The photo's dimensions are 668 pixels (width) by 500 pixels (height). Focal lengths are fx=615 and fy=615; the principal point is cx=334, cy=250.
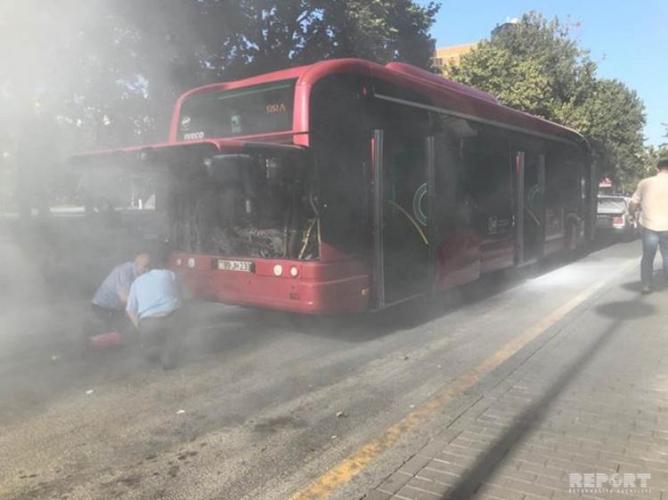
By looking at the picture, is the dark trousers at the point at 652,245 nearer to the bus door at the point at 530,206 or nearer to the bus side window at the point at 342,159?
the bus door at the point at 530,206

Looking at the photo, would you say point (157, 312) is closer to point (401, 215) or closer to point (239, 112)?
point (239, 112)

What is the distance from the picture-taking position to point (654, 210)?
6.25 m

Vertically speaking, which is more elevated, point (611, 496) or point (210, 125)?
point (210, 125)

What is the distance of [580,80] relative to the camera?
18.6 metres

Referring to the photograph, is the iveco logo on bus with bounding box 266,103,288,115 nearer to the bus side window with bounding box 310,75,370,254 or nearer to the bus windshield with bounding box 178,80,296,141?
the bus windshield with bounding box 178,80,296,141

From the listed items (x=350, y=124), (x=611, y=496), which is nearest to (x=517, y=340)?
(x=350, y=124)

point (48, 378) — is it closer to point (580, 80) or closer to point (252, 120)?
point (252, 120)

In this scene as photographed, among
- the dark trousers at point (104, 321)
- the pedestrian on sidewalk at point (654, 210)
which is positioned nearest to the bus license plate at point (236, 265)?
the dark trousers at point (104, 321)

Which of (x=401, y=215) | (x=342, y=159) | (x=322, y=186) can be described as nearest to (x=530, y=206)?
→ (x=401, y=215)

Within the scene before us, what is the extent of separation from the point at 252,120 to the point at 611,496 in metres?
3.73

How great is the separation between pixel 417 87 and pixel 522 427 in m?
3.38

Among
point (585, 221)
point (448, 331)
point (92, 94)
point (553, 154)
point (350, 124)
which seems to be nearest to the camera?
point (92, 94)

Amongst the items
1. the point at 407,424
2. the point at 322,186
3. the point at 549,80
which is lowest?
the point at 407,424

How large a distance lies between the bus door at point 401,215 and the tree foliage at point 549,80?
1040 cm
